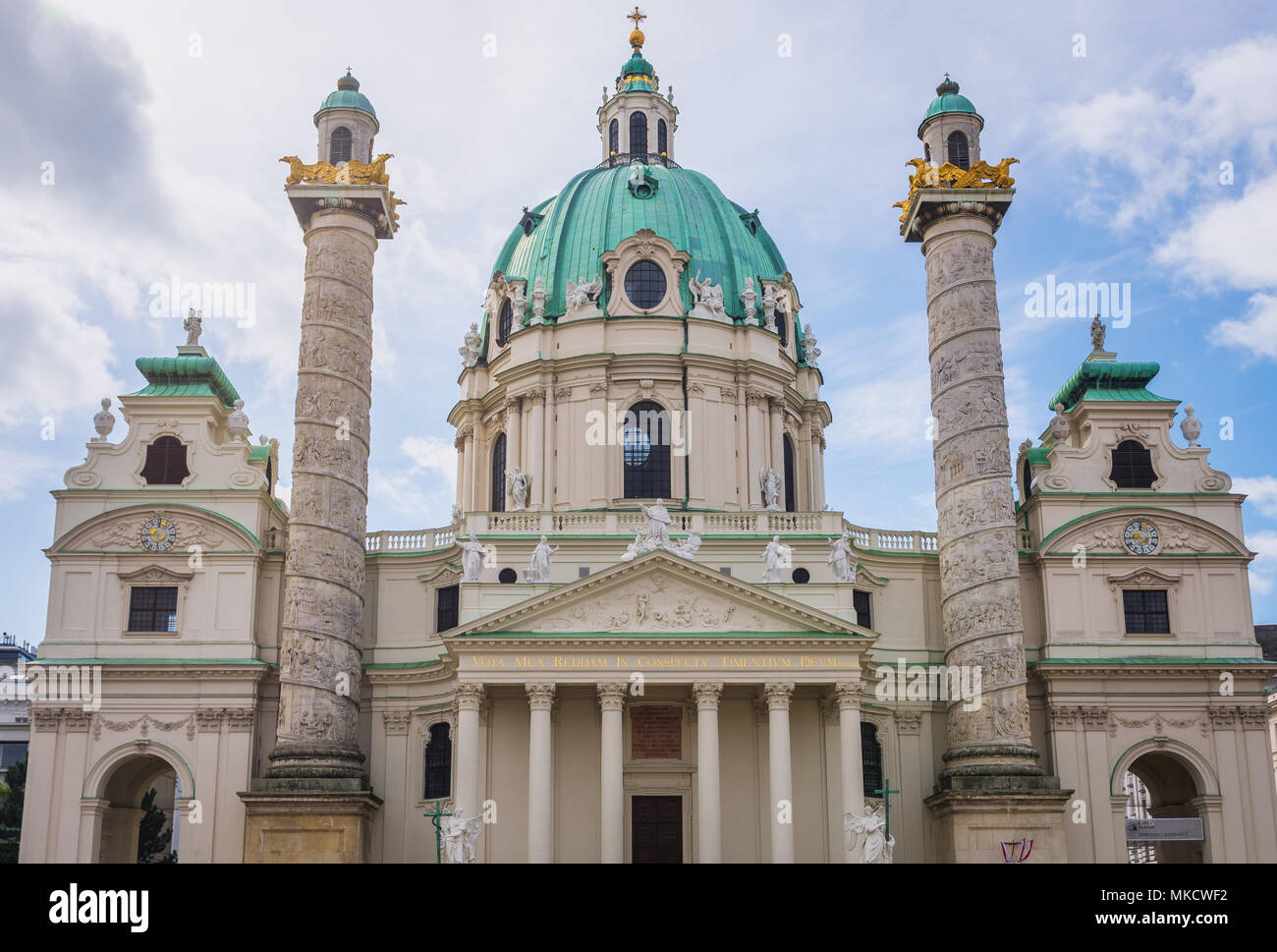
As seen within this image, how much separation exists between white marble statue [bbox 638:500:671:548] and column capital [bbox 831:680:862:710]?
6.15 m

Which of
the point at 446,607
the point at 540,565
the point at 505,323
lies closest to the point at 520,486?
the point at 446,607

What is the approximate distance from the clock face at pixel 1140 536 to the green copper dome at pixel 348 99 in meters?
26.6

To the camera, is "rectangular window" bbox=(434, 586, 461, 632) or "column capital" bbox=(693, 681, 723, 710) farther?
"rectangular window" bbox=(434, 586, 461, 632)

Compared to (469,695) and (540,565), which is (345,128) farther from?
(469,695)

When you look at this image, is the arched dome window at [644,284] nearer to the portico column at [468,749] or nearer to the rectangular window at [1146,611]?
the portico column at [468,749]

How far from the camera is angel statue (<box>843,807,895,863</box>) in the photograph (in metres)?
33.6

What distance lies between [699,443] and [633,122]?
54.1 ft

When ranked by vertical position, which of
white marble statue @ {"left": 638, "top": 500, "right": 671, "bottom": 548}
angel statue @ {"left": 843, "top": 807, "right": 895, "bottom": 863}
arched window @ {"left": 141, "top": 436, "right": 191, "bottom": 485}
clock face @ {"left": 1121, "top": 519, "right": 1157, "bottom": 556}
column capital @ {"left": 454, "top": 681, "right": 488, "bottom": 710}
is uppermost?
arched window @ {"left": 141, "top": 436, "right": 191, "bottom": 485}

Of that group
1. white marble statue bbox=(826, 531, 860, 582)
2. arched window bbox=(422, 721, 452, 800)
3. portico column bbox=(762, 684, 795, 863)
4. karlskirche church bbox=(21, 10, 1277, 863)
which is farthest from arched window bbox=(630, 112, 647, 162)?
portico column bbox=(762, 684, 795, 863)

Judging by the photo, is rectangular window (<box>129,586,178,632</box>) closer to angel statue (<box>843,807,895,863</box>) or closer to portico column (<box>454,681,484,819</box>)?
portico column (<box>454,681,484,819</box>)

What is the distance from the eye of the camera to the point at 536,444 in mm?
47000

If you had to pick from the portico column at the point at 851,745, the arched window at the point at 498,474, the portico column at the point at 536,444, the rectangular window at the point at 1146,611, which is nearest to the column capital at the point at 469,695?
the portico column at the point at 851,745

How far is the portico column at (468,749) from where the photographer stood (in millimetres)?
34719

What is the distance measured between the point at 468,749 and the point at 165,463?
1463 centimetres
